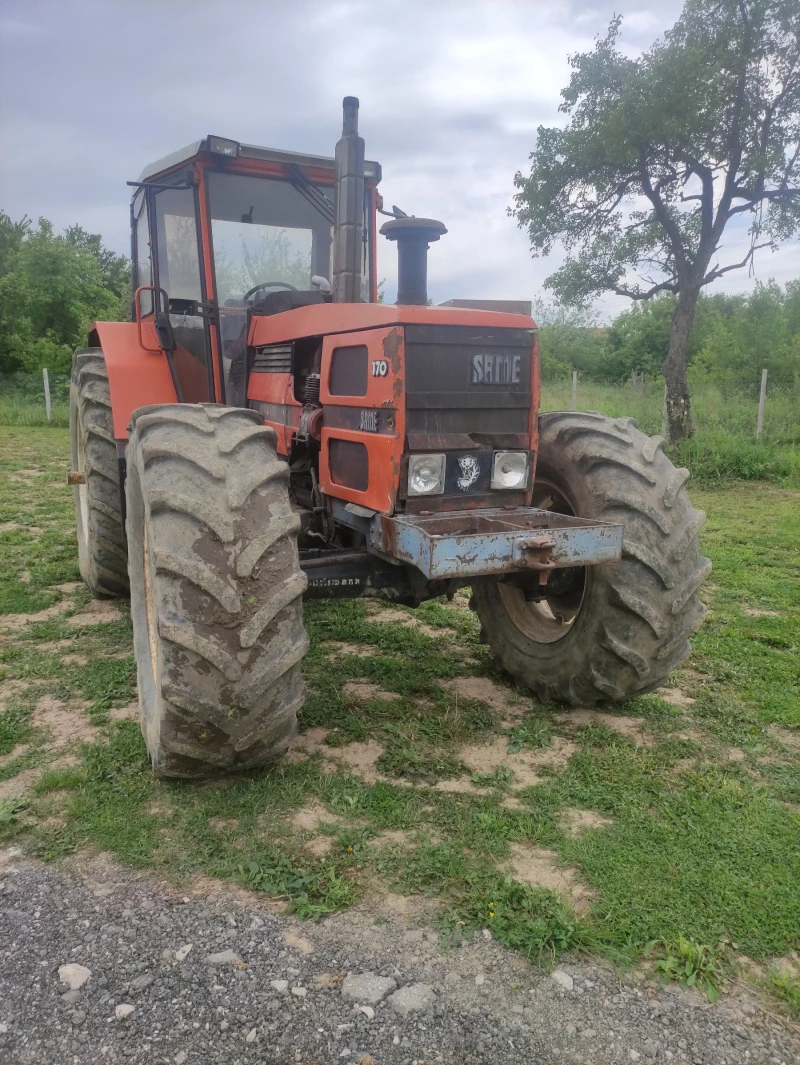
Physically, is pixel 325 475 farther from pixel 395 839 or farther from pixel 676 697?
pixel 676 697

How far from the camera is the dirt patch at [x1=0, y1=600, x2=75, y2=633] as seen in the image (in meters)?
4.97

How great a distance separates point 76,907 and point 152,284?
386 cm

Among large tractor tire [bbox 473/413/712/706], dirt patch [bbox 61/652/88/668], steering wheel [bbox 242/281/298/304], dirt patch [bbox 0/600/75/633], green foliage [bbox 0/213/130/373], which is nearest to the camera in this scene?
large tractor tire [bbox 473/413/712/706]

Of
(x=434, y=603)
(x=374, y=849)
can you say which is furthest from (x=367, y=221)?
(x=374, y=849)

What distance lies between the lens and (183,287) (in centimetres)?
479

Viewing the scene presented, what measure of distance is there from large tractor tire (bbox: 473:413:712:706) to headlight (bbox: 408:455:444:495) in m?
0.68

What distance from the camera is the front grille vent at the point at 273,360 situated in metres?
4.18

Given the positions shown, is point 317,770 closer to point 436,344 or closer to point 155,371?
point 436,344

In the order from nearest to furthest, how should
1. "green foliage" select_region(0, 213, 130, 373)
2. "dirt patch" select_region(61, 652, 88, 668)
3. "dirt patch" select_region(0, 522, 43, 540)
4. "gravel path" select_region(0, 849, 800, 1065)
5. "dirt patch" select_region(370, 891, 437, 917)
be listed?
"gravel path" select_region(0, 849, 800, 1065) < "dirt patch" select_region(370, 891, 437, 917) < "dirt patch" select_region(61, 652, 88, 668) < "dirt patch" select_region(0, 522, 43, 540) < "green foliage" select_region(0, 213, 130, 373)

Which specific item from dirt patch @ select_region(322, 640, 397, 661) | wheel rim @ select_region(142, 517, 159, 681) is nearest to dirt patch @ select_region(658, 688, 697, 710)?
dirt patch @ select_region(322, 640, 397, 661)

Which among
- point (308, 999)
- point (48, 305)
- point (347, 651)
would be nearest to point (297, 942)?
point (308, 999)

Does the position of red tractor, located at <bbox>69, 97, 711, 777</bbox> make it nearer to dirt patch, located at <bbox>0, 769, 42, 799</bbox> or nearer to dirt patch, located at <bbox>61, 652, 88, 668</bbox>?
dirt patch, located at <bbox>0, 769, 42, 799</bbox>

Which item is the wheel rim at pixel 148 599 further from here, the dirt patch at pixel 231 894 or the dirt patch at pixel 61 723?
the dirt patch at pixel 231 894

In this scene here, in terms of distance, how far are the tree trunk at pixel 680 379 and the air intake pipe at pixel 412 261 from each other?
10.2 metres
